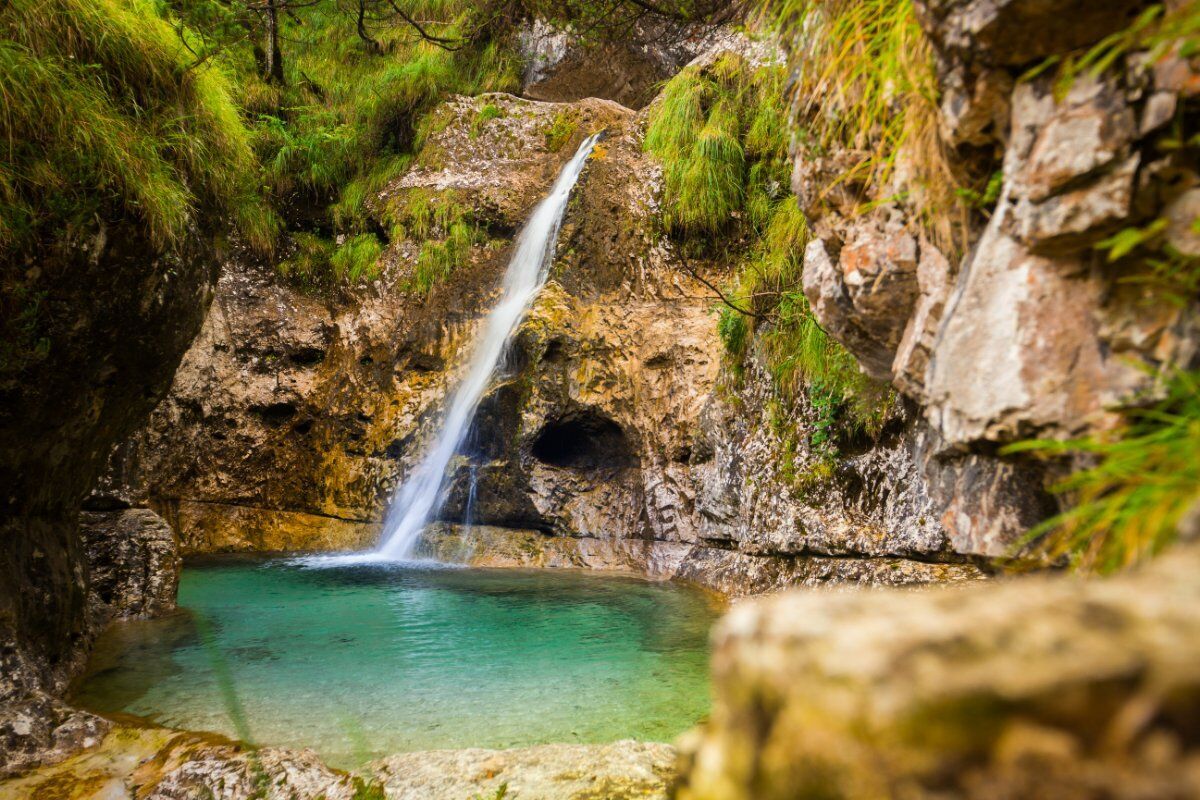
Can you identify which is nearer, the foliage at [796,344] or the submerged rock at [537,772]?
the submerged rock at [537,772]

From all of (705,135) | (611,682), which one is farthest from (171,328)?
(705,135)

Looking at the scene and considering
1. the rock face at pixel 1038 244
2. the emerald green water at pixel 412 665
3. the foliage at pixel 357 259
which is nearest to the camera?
the rock face at pixel 1038 244

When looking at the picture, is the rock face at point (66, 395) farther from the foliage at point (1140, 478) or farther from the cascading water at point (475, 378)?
the foliage at point (1140, 478)

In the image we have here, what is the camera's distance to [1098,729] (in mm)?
583

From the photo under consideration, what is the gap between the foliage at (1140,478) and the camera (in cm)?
113

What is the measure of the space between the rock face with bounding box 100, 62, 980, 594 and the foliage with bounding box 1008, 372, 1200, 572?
4.16 meters

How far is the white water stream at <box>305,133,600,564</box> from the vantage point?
8484mm

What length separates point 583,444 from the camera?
8.51 metres

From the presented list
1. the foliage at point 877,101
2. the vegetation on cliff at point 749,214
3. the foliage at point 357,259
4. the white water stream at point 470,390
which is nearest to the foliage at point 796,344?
the vegetation on cliff at point 749,214

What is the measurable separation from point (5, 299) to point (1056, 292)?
4.37 metres

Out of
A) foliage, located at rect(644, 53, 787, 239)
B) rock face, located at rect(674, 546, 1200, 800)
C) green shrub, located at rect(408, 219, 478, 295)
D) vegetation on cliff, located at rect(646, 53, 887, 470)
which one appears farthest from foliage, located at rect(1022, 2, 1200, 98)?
green shrub, located at rect(408, 219, 478, 295)

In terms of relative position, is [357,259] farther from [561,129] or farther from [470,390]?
[561,129]

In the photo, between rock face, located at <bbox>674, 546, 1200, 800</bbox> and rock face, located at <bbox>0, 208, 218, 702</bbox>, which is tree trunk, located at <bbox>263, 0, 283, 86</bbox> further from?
rock face, located at <bbox>674, 546, 1200, 800</bbox>

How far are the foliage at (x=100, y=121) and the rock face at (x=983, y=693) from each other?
411cm
